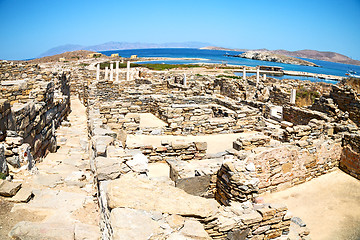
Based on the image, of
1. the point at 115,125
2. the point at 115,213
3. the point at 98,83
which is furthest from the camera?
the point at 98,83

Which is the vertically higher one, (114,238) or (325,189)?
(114,238)

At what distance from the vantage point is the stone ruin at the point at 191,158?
11.5 feet

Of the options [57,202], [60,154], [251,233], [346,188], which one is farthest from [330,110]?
[57,202]

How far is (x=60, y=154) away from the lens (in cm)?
814

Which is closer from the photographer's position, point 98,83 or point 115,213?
point 115,213

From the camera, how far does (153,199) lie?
3561 millimetres

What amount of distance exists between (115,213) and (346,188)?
7.40 metres

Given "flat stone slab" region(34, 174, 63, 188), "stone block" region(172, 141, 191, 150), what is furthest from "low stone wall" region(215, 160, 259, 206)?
"flat stone slab" region(34, 174, 63, 188)

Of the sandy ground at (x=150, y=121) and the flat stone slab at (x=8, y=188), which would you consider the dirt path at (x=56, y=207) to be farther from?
the sandy ground at (x=150, y=121)

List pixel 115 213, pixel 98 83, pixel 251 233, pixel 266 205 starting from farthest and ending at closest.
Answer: pixel 98 83 < pixel 266 205 < pixel 251 233 < pixel 115 213

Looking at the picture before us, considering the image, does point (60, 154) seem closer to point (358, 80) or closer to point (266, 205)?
point (266, 205)

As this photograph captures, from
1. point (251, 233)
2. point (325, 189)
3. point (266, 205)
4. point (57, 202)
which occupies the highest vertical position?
point (57, 202)

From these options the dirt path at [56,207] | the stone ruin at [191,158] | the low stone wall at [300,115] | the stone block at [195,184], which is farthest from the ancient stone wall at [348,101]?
the dirt path at [56,207]

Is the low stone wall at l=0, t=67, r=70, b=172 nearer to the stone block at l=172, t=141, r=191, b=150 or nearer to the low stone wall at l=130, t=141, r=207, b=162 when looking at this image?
the low stone wall at l=130, t=141, r=207, b=162
